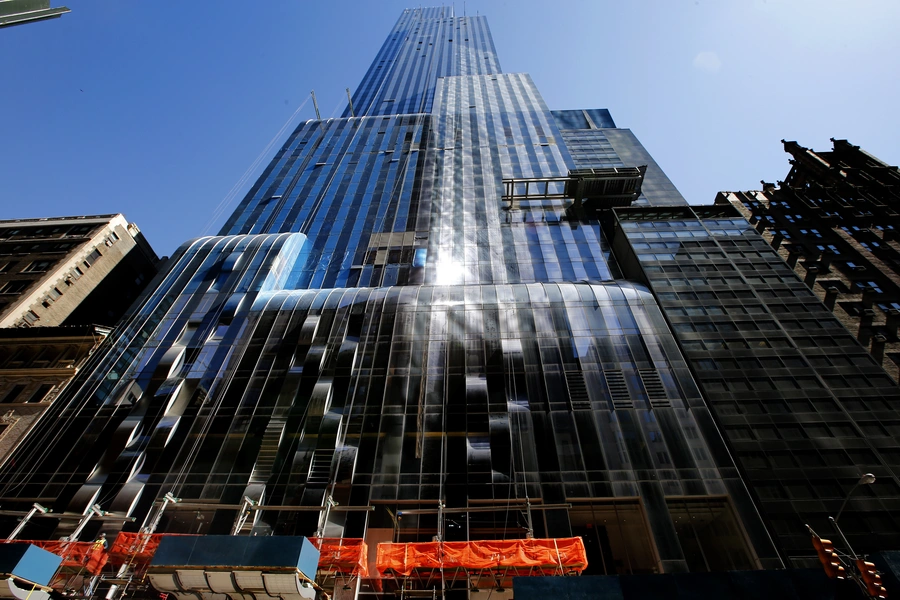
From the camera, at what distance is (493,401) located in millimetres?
27109

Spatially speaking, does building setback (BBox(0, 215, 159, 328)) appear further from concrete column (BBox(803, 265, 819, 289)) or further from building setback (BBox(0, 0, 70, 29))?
concrete column (BBox(803, 265, 819, 289))

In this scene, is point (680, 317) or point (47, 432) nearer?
point (47, 432)

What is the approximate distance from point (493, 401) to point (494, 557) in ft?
33.1

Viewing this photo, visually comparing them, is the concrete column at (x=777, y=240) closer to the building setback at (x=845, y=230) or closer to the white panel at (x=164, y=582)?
the building setback at (x=845, y=230)

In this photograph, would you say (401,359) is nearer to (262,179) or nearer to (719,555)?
(719,555)

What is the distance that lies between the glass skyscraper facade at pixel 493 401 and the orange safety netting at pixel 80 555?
7.72 feet

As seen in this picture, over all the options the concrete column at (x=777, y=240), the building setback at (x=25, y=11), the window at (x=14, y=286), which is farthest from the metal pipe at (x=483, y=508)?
the window at (x=14, y=286)

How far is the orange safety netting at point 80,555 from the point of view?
19.5 metres

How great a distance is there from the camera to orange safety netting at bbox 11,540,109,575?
766 inches

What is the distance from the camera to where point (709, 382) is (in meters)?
27.4

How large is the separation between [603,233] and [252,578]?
41.0 m

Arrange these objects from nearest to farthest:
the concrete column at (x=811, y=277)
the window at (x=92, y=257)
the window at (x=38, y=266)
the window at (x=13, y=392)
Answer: the window at (x=13, y=392) → the concrete column at (x=811, y=277) → the window at (x=38, y=266) → the window at (x=92, y=257)

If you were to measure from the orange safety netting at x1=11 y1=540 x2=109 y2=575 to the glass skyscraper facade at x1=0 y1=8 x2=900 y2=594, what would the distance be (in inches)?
92.6

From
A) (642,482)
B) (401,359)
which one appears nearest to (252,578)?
(401,359)
